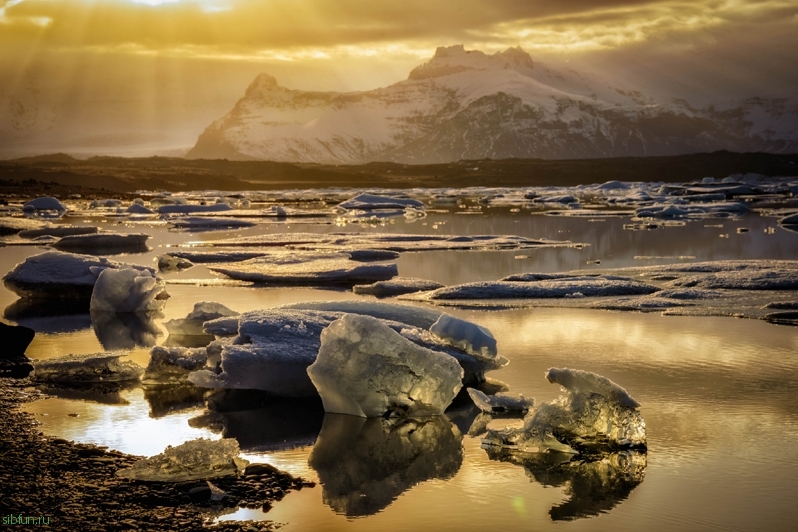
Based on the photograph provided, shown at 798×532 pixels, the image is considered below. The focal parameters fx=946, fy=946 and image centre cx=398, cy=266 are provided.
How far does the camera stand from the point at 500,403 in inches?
283

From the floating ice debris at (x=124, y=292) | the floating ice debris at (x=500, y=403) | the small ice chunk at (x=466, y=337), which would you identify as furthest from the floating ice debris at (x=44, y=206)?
the floating ice debris at (x=500, y=403)

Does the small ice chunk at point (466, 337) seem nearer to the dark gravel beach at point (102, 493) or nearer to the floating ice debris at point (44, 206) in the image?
the dark gravel beach at point (102, 493)

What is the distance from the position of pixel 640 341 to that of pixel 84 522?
6.33 m

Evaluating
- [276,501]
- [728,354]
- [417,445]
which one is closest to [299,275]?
[728,354]

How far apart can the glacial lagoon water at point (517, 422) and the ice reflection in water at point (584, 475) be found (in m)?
0.01

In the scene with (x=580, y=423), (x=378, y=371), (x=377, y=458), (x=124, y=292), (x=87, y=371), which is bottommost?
(x=377, y=458)

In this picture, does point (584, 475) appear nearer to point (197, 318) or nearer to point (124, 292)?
point (197, 318)

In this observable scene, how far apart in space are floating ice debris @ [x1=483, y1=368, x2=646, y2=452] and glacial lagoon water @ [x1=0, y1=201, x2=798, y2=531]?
0.20 meters

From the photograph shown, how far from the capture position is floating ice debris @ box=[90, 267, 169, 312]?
465 inches

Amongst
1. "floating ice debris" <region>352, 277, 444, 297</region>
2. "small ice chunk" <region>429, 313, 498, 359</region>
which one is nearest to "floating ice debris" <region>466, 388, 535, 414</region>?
"small ice chunk" <region>429, 313, 498, 359</region>

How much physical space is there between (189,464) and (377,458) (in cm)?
126

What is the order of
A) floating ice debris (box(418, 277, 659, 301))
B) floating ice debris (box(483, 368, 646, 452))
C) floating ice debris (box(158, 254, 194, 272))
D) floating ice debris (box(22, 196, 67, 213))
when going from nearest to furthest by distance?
floating ice debris (box(483, 368, 646, 452))
floating ice debris (box(418, 277, 659, 301))
floating ice debris (box(158, 254, 194, 272))
floating ice debris (box(22, 196, 67, 213))

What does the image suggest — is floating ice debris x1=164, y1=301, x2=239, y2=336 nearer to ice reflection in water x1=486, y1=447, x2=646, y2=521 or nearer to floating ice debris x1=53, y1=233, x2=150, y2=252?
ice reflection in water x1=486, y1=447, x2=646, y2=521

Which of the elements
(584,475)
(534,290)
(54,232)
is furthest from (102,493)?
(54,232)
